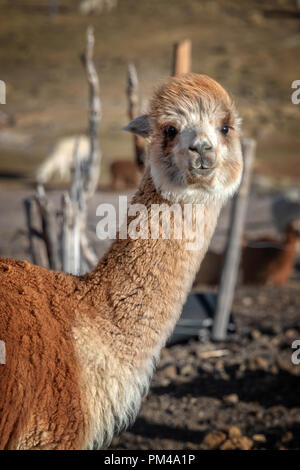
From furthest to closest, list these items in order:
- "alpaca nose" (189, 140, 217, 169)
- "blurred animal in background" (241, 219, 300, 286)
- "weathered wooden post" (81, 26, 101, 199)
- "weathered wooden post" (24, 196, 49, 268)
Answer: "blurred animal in background" (241, 219, 300, 286)
"weathered wooden post" (81, 26, 101, 199)
"weathered wooden post" (24, 196, 49, 268)
"alpaca nose" (189, 140, 217, 169)

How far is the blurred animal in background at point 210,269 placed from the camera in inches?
258

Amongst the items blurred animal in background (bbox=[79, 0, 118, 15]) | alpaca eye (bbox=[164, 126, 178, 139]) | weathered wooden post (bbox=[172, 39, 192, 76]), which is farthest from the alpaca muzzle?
blurred animal in background (bbox=[79, 0, 118, 15])

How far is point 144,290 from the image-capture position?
2076 mm

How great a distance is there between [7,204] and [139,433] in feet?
25.0

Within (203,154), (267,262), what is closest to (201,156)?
(203,154)

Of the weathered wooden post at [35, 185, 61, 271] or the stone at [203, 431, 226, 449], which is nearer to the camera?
the stone at [203, 431, 226, 449]

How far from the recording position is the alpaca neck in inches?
81.3

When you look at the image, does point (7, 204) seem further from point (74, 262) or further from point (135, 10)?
point (135, 10)

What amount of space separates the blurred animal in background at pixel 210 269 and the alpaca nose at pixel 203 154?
4.54 meters

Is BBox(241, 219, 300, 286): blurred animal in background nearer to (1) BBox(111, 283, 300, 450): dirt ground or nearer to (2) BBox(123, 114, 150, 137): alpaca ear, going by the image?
(1) BBox(111, 283, 300, 450): dirt ground

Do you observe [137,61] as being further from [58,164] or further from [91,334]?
[91,334]

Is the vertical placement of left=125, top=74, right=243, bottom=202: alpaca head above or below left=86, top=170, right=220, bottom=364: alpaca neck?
above

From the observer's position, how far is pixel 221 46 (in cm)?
1719
